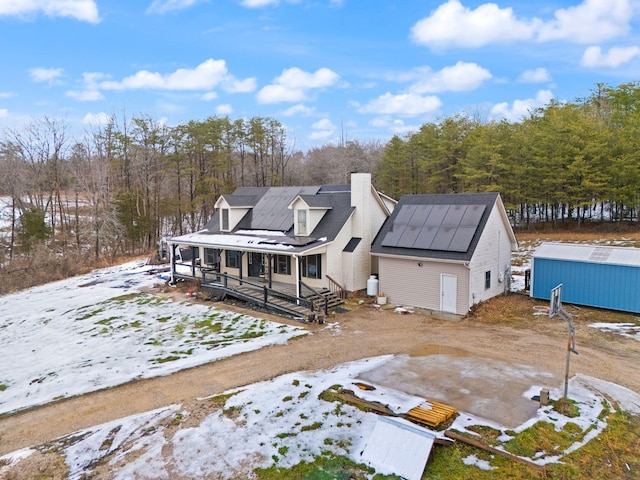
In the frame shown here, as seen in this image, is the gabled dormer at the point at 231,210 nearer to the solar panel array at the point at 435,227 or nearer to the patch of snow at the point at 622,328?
the solar panel array at the point at 435,227

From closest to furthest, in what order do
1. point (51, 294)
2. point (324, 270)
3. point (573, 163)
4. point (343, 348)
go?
point (343, 348), point (324, 270), point (51, 294), point (573, 163)

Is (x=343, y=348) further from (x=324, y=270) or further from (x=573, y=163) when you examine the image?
(x=573, y=163)

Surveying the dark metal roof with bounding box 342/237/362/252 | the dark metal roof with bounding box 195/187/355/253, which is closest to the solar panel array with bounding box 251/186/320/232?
the dark metal roof with bounding box 195/187/355/253

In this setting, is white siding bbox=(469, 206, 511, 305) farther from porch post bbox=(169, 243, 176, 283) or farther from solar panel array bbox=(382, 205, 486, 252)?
porch post bbox=(169, 243, 176, 283)

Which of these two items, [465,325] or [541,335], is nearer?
[541,335]

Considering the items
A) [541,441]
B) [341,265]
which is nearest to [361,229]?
[341,265]

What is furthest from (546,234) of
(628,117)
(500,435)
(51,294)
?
(51,294)
